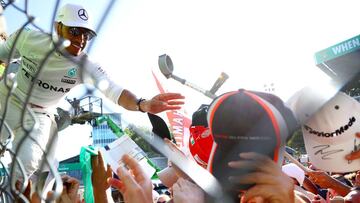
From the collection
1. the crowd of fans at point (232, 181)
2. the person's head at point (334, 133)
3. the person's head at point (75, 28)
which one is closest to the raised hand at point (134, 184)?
the crowd of fans at point (232, 181)

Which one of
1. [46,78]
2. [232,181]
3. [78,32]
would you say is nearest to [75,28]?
[78,32]

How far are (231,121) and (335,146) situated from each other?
0.91m

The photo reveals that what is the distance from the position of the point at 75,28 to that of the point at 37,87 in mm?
431

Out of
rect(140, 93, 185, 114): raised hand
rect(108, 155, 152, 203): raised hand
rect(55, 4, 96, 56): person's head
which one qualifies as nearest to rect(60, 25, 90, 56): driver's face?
rect(55, 4, 96, 56): person's head

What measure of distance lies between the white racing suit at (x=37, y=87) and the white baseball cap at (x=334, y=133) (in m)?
1.09

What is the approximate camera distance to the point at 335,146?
1.72m

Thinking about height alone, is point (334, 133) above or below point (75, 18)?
below

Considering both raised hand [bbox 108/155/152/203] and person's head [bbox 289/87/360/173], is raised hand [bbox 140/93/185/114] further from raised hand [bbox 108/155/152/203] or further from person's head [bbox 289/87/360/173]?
raised hand [bbox 108/155/152/203]

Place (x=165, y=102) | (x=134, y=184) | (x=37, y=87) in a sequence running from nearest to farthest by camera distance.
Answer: (x=134, y=184), (x=165, y=102), (x=37, y=87)

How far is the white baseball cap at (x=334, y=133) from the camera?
5.29 ft

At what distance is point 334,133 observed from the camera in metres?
1.68

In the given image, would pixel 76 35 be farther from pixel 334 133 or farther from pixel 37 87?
pixel 334 133

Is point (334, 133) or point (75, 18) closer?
point (334, 133)

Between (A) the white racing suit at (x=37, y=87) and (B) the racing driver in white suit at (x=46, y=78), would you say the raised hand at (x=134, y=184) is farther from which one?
(A) the white racing suit at (x=37, y=87)
